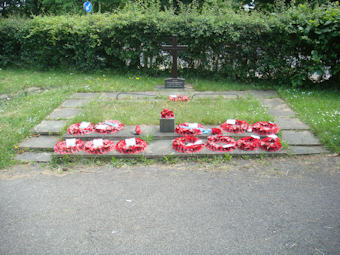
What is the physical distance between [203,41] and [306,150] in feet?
17.9

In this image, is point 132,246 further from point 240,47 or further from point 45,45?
point 45,45

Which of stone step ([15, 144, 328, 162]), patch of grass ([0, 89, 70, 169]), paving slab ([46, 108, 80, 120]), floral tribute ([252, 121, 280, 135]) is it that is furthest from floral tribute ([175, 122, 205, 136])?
patch of grass ([0, 89, 70, 169])

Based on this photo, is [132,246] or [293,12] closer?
[132,246]

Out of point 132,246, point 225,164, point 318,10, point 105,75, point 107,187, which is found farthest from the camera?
point 105,75

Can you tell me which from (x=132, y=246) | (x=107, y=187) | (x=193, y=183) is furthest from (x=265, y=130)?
(x=132, y=246)

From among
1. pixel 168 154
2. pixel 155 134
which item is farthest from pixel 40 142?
pixel 168 154

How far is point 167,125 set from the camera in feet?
19.8

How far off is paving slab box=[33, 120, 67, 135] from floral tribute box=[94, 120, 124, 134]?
72 cm

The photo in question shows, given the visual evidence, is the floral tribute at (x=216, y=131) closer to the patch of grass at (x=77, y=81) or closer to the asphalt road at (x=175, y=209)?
the asphalt road at (x=175, y=209)

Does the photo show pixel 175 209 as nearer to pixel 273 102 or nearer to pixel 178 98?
pixel 178 98

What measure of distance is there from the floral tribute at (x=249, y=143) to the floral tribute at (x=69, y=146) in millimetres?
2531

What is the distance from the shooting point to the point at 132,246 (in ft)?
10.6

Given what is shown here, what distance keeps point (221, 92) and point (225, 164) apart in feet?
13.9

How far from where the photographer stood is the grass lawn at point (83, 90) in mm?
6141
